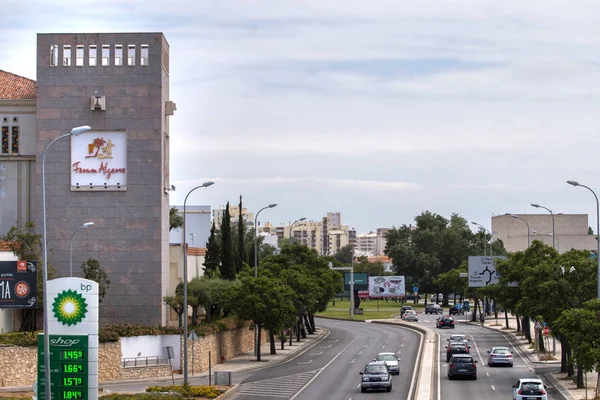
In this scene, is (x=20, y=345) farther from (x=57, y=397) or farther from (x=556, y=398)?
(x=556, y=398)

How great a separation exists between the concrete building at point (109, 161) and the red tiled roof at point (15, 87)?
4314 millimetres

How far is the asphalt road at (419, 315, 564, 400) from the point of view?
48078 millimetres

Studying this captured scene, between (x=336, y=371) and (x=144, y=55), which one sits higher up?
(x=144, y=55)

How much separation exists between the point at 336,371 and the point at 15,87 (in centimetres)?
3455

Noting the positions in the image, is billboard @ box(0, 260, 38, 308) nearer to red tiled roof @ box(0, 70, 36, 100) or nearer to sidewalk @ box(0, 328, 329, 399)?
sidewalk @ box(0, 328, 329, 399)

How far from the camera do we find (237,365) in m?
67.2

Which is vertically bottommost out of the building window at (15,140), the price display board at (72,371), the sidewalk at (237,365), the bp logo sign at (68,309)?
the sidewalk at (237,365)

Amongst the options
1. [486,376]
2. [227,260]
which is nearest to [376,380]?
[486,376]

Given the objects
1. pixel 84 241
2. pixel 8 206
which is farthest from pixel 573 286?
pixel 8 206

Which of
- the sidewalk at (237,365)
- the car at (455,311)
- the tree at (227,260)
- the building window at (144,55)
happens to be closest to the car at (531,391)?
the sidewalk at (237,365)

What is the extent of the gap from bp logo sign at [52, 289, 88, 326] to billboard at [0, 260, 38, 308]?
25.2 metres

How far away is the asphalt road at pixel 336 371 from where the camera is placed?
49.5m

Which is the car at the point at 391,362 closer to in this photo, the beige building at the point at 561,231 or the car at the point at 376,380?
the car at the point at 376,380

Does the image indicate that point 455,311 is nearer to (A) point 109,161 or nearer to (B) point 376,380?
(A) point 109,161
